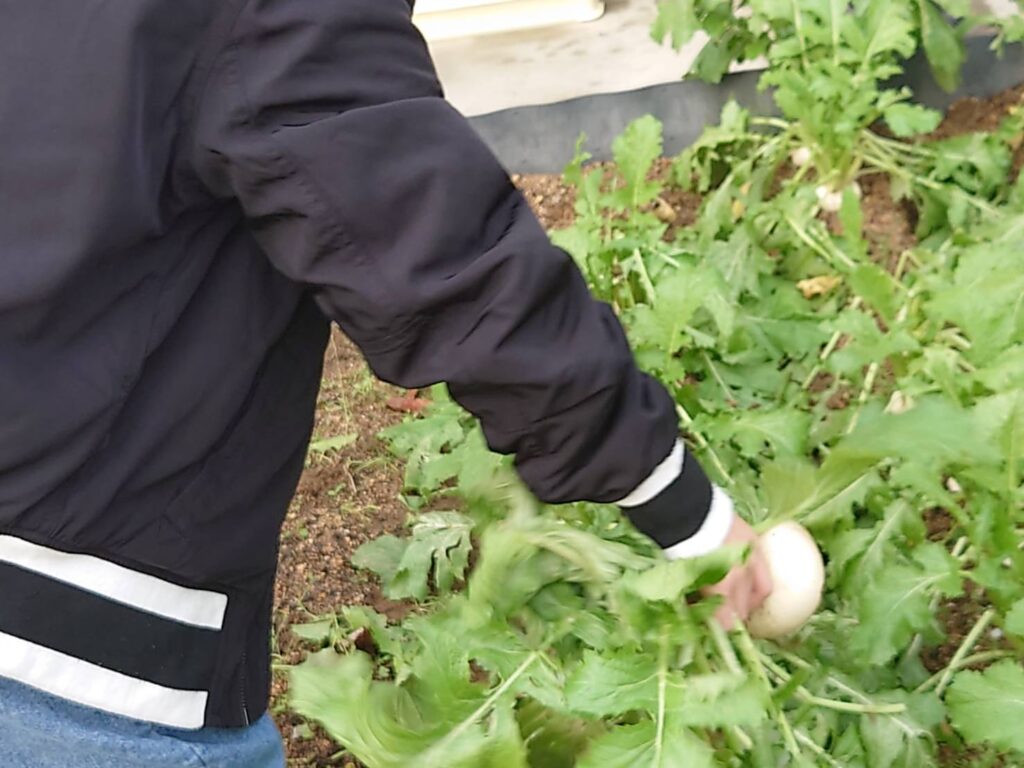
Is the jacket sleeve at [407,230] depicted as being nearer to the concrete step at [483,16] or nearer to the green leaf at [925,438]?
the green leaf at [925,438]

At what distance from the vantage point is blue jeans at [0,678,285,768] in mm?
932

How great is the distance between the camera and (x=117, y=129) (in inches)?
28.2

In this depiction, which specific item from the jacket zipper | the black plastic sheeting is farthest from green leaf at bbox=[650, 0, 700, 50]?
the jacket zipper

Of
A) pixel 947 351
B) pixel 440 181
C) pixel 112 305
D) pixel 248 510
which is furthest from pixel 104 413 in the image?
pixel 947 351

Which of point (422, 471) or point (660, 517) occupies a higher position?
point (660, 517)

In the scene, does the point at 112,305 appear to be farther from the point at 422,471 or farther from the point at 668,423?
the point at 422,471

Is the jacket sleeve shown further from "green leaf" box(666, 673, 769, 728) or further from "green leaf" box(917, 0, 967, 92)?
"green leaf" box(917, 0, 967, 92)

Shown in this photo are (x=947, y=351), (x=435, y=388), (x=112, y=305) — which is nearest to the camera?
(x=112, y=305)

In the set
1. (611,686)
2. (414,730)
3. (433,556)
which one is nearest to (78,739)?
(414,730)

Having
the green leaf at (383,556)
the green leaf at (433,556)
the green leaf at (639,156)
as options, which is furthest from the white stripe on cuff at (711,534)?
the green leaf at (639,156)

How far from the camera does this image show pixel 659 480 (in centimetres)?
91

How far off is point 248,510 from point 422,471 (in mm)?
662

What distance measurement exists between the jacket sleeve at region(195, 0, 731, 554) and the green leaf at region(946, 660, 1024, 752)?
0.40m

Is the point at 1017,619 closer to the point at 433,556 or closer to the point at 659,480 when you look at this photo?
the point at 659,480
